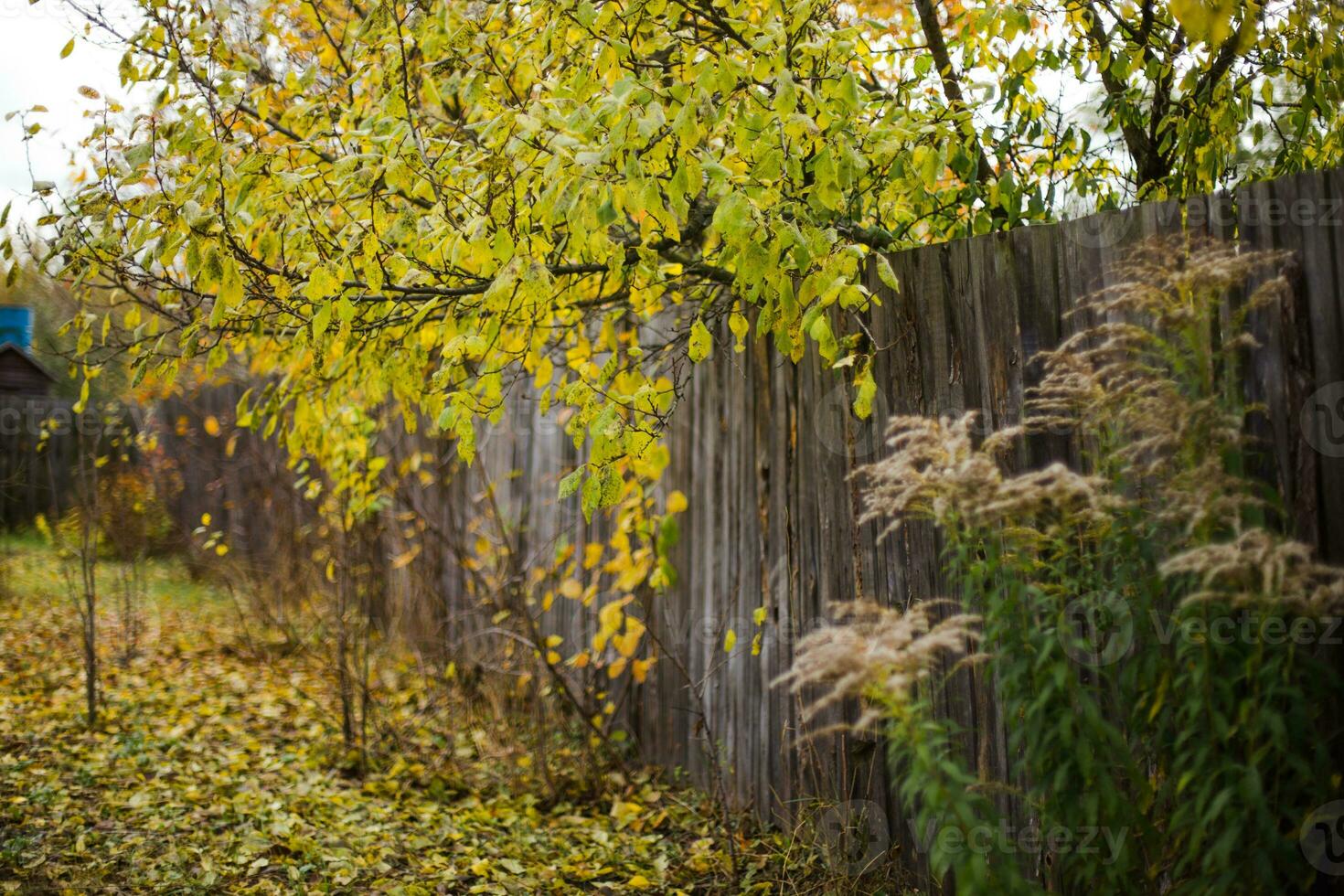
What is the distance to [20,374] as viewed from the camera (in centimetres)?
1270

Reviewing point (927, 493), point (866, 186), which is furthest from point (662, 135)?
point (927, 493)

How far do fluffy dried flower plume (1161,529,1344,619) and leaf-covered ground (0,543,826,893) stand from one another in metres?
1.88

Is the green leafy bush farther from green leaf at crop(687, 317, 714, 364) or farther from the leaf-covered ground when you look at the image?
the leaf-covered ground

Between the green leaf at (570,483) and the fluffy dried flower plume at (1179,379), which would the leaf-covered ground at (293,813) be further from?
the fluffy dried flower plume at (1179,379)

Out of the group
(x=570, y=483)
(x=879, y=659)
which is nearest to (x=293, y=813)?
(x=570, y=483)

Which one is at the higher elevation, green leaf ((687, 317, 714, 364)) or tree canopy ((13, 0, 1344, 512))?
tree canopy ((13, 0, 1344, 512))

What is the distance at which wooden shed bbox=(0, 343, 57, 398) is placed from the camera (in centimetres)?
1253

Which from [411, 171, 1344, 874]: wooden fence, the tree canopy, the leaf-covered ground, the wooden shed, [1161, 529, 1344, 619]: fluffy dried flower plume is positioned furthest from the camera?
the wooden shed

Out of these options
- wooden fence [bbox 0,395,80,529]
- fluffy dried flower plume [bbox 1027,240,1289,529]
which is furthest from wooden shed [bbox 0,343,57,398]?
fluffy dried flower plume [bbox 1027,240,1289,529]

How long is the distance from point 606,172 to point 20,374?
13298 millimetres

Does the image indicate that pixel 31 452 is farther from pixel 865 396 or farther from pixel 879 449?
pixel 865 396

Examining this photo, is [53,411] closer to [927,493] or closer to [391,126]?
[391,126]

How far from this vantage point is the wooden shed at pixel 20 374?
12.5 m

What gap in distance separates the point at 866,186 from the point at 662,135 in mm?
939
